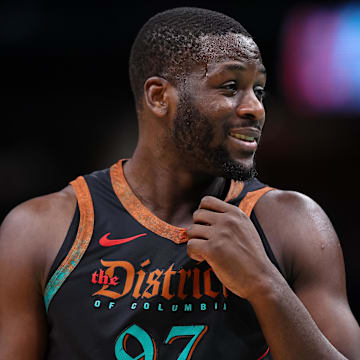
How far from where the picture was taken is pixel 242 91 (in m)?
2.37

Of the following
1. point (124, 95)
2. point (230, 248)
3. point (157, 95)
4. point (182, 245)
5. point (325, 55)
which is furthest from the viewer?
point (124, 95)

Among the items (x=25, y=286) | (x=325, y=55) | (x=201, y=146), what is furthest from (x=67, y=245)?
(x=325, y=55)

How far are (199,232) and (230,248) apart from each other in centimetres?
12

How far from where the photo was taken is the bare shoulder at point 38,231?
2.36 meters

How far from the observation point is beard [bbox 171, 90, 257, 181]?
7.75 ft

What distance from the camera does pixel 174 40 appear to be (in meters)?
2.46

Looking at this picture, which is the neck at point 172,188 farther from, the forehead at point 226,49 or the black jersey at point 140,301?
the forehead at point 226,49

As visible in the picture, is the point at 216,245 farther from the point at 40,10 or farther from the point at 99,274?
the point at 40,10

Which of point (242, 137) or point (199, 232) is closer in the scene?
point (199, 232)

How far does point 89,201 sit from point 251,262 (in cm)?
70

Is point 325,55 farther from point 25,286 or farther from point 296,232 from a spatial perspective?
point 25,286

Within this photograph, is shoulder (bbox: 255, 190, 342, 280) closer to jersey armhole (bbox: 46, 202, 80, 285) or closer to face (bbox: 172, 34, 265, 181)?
face (bbox: 172, 34, 265, 181)

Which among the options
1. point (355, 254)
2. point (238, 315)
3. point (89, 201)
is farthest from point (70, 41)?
point (238, 315)

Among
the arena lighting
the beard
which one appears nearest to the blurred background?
the arena lighting
